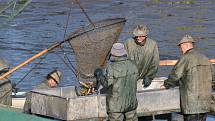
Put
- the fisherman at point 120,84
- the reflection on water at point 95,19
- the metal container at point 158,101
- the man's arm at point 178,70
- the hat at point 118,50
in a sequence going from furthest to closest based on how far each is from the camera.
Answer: the reflection on water at point 95,19 → the metal container at point 158,101 → the man's arm at point 178,70 → the fisherman at point 120,84 → the hat at point 118,50

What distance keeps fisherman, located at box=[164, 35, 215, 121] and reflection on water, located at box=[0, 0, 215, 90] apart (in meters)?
7.81

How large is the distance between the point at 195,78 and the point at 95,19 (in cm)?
2060

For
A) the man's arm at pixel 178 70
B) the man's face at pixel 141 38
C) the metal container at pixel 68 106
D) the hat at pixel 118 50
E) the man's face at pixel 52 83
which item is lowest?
the metal container at pixel 68 106

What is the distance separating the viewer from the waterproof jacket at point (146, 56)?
11828 mm

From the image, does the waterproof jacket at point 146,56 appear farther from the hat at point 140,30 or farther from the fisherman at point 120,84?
the fisherman at point 120,84

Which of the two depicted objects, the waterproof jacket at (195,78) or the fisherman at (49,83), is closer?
the waterproof jacket at (195,78)

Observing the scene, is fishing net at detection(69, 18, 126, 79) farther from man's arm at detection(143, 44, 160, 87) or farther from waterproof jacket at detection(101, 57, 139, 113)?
waterproof jacket at detection(101, 57, 139, 113)

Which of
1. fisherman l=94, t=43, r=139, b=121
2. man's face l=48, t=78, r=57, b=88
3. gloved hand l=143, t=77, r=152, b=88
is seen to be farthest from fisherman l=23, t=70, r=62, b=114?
gloved hand l=143, t=77, r=152, b=88

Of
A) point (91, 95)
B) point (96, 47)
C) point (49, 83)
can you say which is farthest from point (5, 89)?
point (96, 47)

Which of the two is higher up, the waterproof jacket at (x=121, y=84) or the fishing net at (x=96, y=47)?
the fishing net at (x=96, y=47)

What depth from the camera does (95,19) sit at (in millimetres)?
30781

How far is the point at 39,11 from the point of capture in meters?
34.8

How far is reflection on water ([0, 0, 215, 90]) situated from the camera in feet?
70.6

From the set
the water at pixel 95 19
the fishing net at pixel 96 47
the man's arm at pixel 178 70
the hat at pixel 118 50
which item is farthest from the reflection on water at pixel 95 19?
the hat at pixel 118 50
